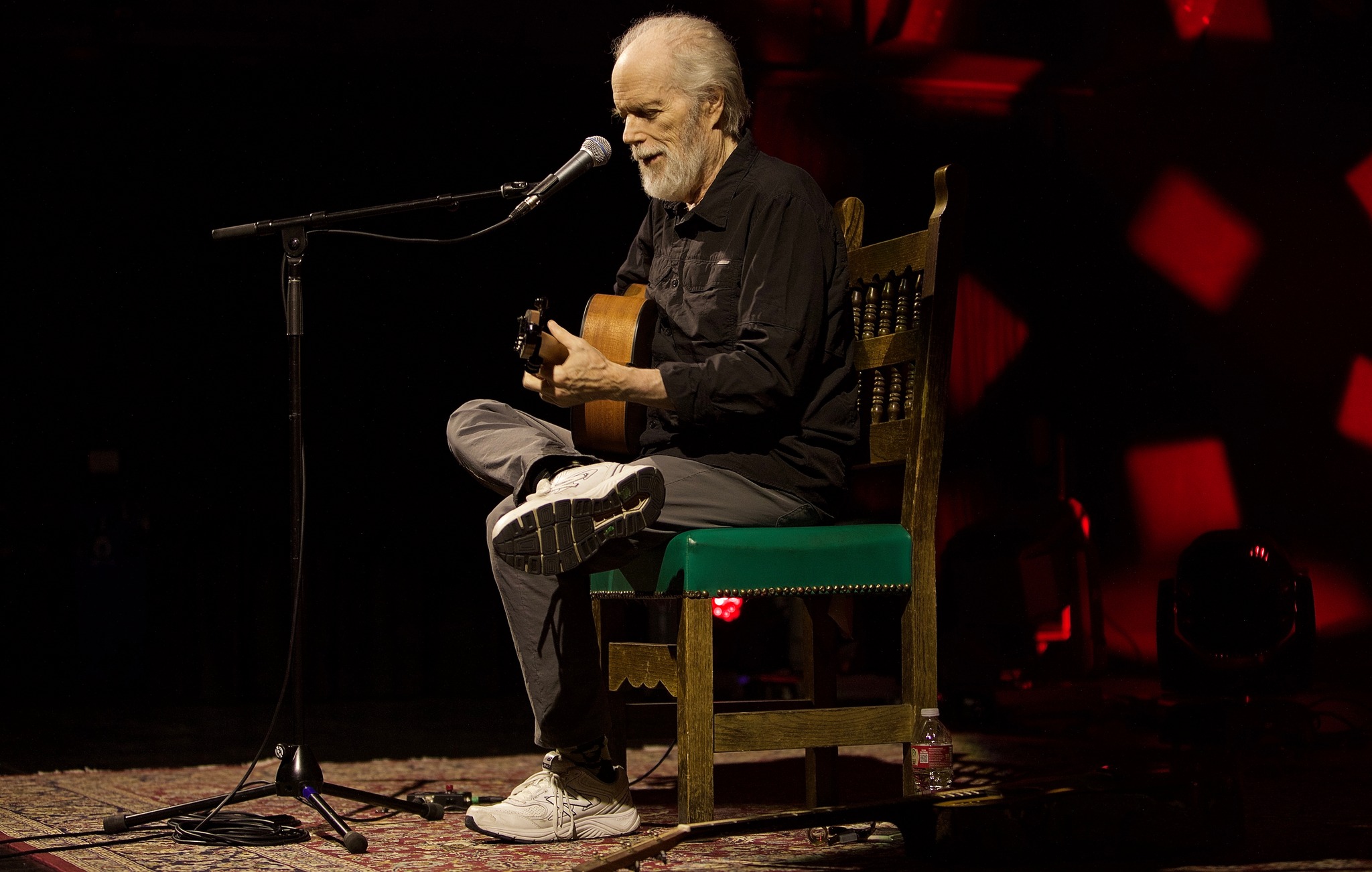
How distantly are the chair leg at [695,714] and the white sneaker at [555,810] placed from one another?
23 cm

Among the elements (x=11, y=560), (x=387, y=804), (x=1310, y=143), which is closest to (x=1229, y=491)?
(x=1310, y=143)

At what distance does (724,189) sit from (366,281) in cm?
317

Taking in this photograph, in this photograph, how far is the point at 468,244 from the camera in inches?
205

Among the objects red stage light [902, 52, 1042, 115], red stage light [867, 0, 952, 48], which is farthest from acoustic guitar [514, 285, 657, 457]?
red stage light [902, 52, 1042, 115]

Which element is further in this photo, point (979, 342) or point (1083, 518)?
point (979, 342)

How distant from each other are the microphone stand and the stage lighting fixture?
2.52 metres

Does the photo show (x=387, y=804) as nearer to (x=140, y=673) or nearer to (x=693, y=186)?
(x=693, y=186)

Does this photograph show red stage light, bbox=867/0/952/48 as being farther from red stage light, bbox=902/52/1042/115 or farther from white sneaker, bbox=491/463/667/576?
white sneaker, bbox=491/463/667/576

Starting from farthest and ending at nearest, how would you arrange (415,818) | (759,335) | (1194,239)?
(1194,239) < (415,818) < (759,335)

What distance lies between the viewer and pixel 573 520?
1.83 metres

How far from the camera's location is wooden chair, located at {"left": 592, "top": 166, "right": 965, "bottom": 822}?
6.39 feet

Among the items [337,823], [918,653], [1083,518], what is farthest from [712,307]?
[1083,518]

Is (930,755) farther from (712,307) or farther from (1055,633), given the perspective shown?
(1055,633)

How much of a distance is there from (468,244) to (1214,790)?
152 inches
